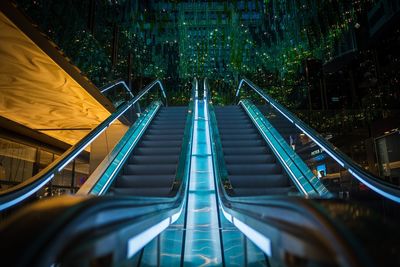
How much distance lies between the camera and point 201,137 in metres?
10.2

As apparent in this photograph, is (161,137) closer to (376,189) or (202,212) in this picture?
(202,212)

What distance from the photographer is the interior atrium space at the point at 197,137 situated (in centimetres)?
115

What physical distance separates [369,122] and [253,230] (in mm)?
11859

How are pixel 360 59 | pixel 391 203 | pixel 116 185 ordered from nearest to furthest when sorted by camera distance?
pixel 391 203 < pixel 116 185 < pixel 360 59

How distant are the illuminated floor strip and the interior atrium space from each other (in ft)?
0.12

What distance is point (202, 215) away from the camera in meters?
5.67

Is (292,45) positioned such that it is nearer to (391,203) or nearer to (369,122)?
(369,122)

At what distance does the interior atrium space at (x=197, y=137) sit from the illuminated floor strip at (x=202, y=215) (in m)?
0.04

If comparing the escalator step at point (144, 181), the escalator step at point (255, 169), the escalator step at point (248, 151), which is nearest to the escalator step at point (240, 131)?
the escalator step at point (248, 151)

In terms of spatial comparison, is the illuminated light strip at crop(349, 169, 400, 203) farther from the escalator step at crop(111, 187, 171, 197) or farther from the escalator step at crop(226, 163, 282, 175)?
the escalator step at crop(111, 187, 171, 197)

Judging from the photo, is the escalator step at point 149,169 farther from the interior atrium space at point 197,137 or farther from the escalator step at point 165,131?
the escalator step at point 165,131

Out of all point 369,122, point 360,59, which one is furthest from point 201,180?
point 360,59

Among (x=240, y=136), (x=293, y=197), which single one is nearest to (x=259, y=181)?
(x=240, y=136)

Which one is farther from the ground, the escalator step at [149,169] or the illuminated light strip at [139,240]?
the escalator step at [149,169]
